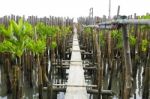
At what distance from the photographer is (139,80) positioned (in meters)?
11.6

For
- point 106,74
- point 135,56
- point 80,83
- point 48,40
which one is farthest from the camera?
point 48,40

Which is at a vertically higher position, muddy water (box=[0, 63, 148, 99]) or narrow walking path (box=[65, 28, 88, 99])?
narrow walking path (box=[65, 28, 88, 99])

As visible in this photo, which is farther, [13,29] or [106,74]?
[106,74]

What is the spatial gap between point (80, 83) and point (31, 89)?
87.8 inches

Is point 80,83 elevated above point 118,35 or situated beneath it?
situated beneath

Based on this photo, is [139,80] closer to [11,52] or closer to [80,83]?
[80,83]

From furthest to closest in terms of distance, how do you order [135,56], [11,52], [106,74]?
[135,56]
[106,74]
[11,52]

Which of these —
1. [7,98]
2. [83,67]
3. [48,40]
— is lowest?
[7,98]

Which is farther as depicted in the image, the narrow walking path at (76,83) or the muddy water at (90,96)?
the muddy water at (90,96)

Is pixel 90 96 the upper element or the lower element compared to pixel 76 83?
lower

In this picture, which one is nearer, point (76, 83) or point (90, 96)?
point (76, 83)

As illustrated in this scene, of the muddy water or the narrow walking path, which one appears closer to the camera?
the narrow walking path

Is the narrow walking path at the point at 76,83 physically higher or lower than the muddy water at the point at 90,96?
higher

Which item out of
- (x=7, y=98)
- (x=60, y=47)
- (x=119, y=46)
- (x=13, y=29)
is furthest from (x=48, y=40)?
(x=7, y=98)
